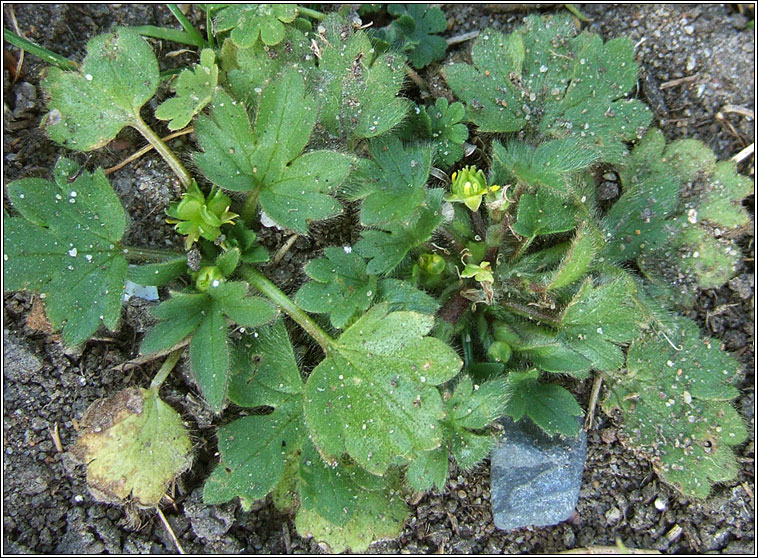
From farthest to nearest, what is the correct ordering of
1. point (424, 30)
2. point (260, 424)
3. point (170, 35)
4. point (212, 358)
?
point (424, 30)
point (170, 35)
point (260, 424)
point (212, 358)

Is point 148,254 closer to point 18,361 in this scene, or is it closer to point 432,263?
point 18,361

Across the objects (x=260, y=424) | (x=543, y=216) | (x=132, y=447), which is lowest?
(x=132, y=447)

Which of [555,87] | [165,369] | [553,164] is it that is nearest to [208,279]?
[165,369]

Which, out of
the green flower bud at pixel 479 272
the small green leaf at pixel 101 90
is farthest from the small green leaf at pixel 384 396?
the small green leaf at pixel 101 90

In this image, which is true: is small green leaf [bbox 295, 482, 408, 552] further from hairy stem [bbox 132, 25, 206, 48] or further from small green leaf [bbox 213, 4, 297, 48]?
hairy stem [bbox 132, 25, 206, 48]

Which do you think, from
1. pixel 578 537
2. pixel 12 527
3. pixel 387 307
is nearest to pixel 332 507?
pixel 387 307

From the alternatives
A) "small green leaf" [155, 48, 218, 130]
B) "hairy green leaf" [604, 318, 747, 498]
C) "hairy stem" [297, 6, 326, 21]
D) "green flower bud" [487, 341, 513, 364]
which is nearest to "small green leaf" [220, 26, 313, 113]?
"small green leaf" [155, 48, 218, 130]
